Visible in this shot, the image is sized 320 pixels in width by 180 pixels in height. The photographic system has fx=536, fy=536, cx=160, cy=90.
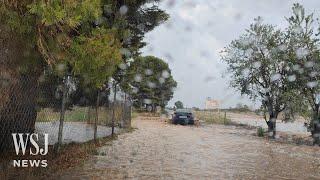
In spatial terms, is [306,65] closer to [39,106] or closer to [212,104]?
[39,106]

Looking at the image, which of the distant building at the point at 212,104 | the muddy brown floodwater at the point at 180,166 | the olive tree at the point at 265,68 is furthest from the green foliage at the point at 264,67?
the distant building at the point at 212,104

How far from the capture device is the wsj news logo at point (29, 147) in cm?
1008

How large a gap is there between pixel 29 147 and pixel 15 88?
2321mm

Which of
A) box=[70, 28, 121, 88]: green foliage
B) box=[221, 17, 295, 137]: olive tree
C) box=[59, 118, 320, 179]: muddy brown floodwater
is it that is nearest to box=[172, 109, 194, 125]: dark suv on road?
box=[221, 17, 295, 137]: olive tree

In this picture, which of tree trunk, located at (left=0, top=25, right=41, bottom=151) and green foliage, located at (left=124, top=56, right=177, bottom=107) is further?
green foliage, located at (left=124, top=56, right=177, bottom=107)

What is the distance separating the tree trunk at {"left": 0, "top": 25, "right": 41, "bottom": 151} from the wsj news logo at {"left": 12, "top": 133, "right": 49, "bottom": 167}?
159 millimetres

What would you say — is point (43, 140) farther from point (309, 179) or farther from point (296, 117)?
point (296, 117)

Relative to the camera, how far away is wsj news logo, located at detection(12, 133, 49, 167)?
10077mm

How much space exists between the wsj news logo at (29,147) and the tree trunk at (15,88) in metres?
0.16

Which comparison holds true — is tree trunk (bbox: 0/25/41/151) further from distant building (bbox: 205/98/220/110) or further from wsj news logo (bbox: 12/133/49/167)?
distant building (bbox: 205/98/220/110)

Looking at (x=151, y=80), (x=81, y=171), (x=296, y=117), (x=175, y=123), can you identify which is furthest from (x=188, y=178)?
(x=151, y=80)

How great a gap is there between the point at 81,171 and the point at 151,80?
202ft

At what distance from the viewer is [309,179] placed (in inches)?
467

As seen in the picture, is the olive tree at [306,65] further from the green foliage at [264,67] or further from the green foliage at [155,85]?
the green foliage at [155,85]
